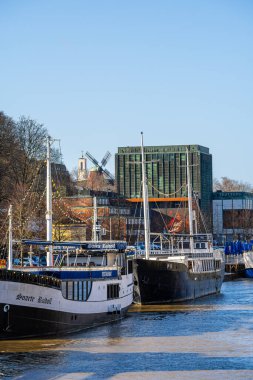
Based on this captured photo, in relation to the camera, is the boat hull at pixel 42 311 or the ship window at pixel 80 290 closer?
the boat hull at pixel 42 311

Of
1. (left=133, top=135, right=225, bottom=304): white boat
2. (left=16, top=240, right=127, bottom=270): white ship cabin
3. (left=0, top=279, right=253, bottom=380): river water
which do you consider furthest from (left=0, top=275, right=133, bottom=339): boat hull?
(left=133, top=135, right=225, bottom=304): white boat

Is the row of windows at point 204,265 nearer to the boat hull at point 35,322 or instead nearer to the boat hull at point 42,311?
the boat hull at point 42,311

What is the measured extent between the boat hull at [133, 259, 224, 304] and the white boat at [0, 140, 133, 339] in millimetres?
6901

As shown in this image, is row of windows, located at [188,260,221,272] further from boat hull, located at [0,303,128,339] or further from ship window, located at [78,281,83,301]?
boat hull, located at [0,303,128,339]

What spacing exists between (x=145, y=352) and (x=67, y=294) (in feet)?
28.0

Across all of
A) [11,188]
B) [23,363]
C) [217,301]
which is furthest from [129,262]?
[11,188]

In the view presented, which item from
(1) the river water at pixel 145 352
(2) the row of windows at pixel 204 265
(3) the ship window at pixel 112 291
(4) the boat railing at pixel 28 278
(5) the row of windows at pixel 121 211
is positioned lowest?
(1) the river water at pixel 145 352

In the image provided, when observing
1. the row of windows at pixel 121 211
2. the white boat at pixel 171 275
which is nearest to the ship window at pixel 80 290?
the white boat at pixel 171 275

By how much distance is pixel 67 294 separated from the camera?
51.3 m

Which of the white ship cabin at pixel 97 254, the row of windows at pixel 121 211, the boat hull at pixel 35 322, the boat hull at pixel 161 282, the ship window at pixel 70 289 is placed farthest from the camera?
the row of windows at pixel 121 211

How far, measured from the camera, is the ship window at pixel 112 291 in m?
57.3

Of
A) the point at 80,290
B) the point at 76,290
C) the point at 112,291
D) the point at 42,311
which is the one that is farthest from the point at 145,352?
the point at 112,291

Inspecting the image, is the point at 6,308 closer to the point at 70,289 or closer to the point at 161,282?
the point at 70,289

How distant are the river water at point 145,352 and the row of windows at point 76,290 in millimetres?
2072
